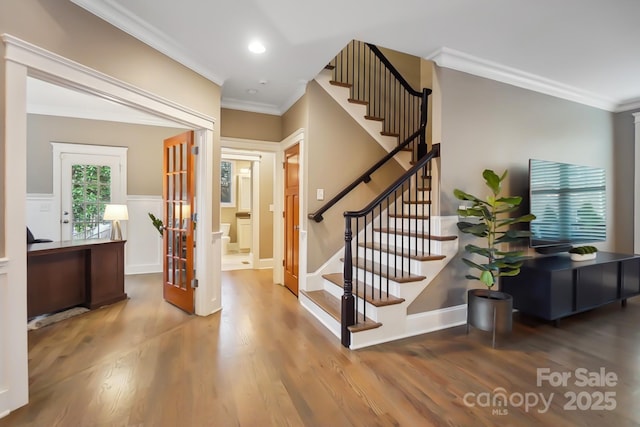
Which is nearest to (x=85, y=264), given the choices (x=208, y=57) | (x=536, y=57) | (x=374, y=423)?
(x=208, y=57)

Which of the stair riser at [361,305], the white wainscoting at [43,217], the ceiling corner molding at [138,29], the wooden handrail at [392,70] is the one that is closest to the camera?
the ceiling corner molding at [138,29]

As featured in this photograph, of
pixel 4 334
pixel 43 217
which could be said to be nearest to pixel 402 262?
pixel 4 334

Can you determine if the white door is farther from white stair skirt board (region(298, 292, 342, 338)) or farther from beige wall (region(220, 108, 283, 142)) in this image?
white stair skirt board (region(298, 292, 342, 338))

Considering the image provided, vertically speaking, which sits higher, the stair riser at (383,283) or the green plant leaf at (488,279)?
the green plant leaf at (488,279)

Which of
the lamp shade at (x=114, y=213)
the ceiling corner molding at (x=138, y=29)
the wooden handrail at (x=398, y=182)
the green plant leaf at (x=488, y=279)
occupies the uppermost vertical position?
the ceiling corner molding at (x=138, y=29)

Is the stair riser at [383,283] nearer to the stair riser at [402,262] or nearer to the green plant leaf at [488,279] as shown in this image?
the stair riser at [402,262]

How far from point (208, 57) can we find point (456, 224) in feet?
9.98

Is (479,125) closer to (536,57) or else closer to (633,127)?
(536,57)

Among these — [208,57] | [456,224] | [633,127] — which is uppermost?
[208,57]

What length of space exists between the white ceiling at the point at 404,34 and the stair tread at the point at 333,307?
8.43 ft

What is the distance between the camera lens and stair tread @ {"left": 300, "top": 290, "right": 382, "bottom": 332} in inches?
100

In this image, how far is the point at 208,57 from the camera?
2.93 metres

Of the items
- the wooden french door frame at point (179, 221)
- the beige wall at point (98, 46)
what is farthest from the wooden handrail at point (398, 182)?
the beige wall at point (98, 46)

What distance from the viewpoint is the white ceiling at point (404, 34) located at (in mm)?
2219
